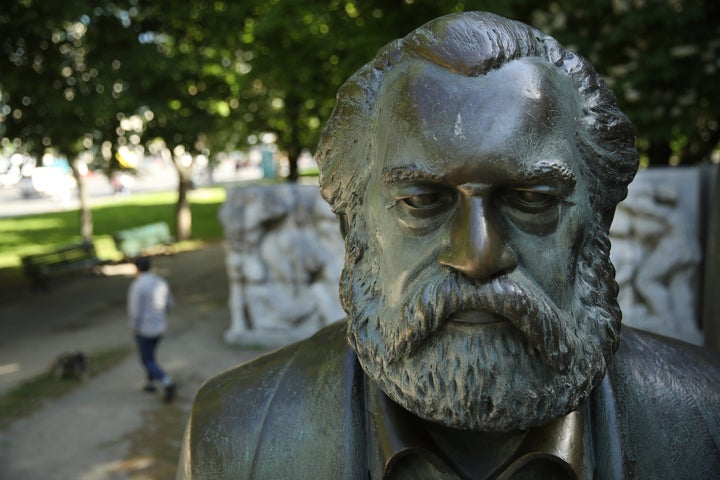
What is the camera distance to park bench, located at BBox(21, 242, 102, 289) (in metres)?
13.8

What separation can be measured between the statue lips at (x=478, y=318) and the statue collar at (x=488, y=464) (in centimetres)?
28

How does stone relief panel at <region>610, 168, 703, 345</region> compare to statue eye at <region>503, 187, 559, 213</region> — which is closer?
statue eye at <region>503, 187, 559, 213</region>

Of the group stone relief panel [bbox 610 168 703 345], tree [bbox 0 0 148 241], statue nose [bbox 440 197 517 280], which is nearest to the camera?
statue nose [bbox 440 197 517 280]

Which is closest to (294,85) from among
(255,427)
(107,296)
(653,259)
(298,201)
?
(298,201)

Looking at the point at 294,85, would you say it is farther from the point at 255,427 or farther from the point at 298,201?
the point at 255,427

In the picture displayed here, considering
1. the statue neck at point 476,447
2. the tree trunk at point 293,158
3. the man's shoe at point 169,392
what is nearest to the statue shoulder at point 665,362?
the statue neck at point 476,447

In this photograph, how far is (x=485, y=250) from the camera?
1228 mm

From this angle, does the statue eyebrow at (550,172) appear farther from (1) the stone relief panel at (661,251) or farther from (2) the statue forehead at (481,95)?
(1) the stone relief panel at (661,251)

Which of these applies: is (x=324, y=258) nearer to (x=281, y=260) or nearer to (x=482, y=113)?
(x=281, y=260)

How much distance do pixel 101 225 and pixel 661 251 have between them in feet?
65.3

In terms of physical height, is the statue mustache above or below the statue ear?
below

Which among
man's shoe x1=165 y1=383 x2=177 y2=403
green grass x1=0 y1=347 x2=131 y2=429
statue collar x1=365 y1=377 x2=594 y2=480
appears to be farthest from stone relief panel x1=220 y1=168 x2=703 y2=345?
statue collar x1=365 y1=377 x2=594 y2=480

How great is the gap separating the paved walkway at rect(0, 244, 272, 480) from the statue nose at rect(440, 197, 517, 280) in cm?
557

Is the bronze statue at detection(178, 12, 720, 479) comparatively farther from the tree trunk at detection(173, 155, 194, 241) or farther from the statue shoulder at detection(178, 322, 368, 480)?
the tree trunk at detection(173, 155, 194, 241)
